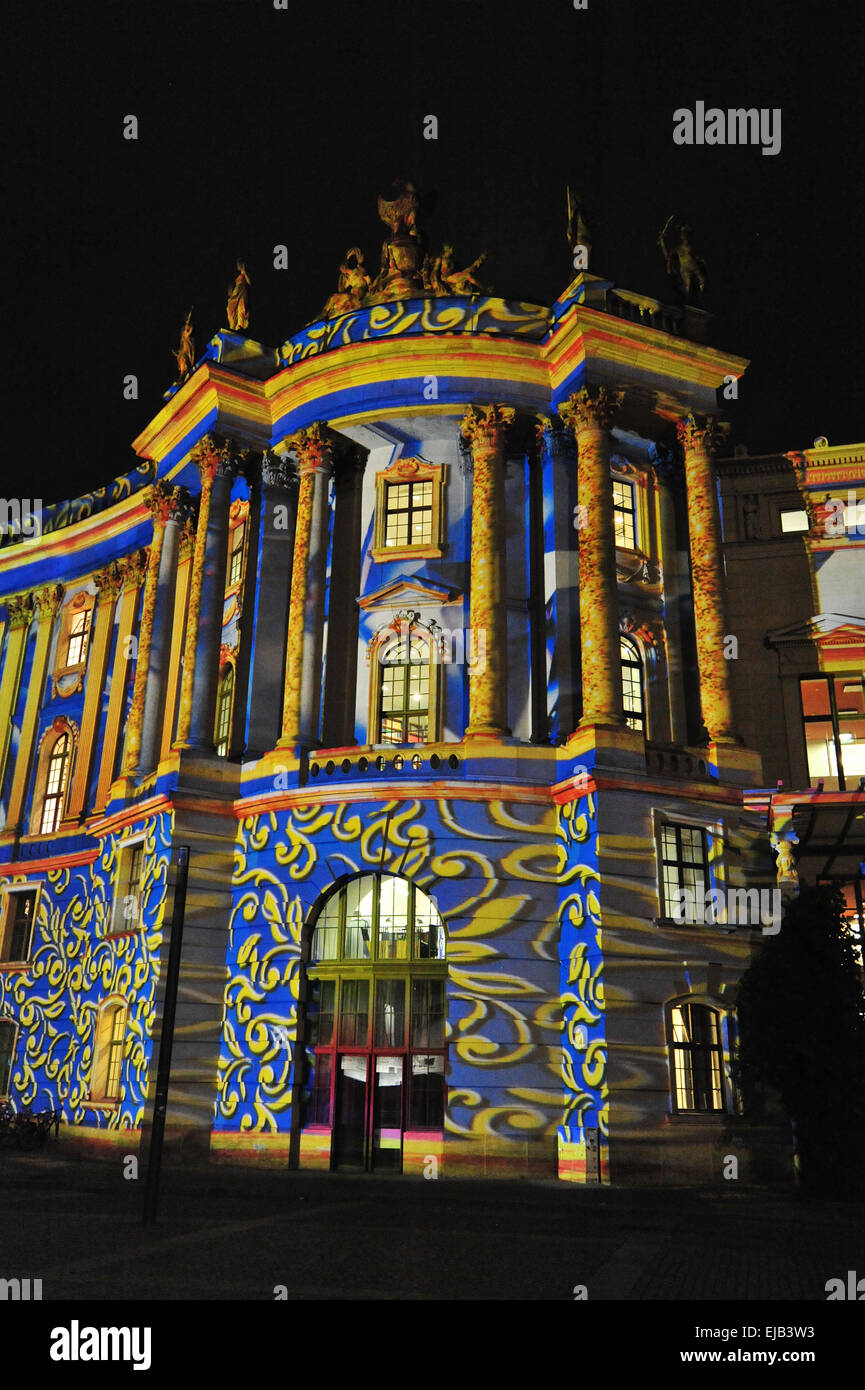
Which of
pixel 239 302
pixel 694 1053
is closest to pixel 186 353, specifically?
pixel 239 302

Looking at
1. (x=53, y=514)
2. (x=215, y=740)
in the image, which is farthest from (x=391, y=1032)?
(x=53, y=514)

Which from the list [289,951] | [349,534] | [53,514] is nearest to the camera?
[289,951]

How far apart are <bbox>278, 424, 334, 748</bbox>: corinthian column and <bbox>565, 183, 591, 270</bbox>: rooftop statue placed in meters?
9.54

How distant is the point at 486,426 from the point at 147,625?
13.6m

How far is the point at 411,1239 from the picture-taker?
1747 cm

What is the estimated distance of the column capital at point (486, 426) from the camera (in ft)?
109

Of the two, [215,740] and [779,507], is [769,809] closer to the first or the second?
[779,507]

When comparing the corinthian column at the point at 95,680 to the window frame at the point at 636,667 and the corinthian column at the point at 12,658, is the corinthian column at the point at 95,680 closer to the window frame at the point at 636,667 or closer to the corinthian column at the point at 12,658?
the corinthian column at the point at 12,658

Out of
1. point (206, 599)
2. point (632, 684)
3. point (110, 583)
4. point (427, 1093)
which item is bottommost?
point (427, 1093)

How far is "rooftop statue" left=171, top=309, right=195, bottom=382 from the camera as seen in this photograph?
39.3 metres

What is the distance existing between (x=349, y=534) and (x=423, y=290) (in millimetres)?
7966

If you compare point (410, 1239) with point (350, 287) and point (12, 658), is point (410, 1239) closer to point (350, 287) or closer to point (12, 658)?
point (350, 287)

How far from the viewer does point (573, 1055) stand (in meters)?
27.3

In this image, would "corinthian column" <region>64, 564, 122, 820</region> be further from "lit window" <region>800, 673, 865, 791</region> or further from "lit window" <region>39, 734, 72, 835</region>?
"lit window" <region>800, 673, 865, 791</region>
